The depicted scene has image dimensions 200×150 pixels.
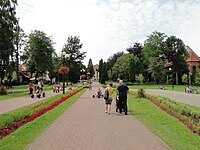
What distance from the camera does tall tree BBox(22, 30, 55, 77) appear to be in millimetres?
59469

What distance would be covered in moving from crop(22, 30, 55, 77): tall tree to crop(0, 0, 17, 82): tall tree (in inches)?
1006

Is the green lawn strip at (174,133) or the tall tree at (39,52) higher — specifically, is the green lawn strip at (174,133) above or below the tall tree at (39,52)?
below

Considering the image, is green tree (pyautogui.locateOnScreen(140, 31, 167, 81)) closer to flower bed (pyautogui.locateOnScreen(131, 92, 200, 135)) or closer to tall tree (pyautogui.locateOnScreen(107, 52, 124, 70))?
tall tree (pyautogui.locateOnScreen(107, 52, 124, 70))

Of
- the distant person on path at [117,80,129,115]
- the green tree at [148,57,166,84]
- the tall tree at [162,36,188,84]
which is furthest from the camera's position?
the tall tree at [162,36,188,84]

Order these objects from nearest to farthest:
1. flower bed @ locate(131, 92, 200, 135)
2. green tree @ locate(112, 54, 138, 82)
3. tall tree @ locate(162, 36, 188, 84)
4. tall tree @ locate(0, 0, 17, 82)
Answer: flower bed @ locate(131, 92, 200, 135) < tall tree @ locate(0, 0, 17, 82) < green tree @ locate(112, 54, 138, 82) < tall tree @ locate(162, 36, 188, 84)

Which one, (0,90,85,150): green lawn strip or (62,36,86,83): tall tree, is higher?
(62,36,86,83): tall tree

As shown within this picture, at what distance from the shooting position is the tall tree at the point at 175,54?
255 feet

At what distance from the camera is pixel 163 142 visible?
7.20 metres

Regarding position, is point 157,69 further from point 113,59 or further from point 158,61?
point 113,59

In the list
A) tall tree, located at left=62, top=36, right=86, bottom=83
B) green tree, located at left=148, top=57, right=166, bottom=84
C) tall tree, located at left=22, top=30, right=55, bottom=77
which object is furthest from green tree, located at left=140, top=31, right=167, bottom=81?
tall tree, located at left=22, top=30, right=55, bottom=77

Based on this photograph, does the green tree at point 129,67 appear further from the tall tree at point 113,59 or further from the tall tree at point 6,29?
the tall tree at point 6,29

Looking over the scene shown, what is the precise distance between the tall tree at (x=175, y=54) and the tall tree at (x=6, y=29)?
57.1 metres

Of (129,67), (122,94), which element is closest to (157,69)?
(129,67)

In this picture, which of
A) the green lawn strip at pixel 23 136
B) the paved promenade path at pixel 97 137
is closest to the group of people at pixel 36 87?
the green lawn strip at pixel 23 136
